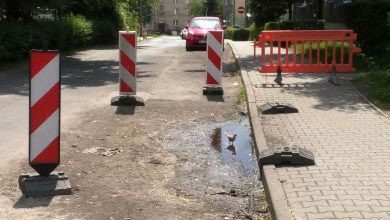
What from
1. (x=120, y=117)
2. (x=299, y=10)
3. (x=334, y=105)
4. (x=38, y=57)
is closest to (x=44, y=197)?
(x=38, y=57)

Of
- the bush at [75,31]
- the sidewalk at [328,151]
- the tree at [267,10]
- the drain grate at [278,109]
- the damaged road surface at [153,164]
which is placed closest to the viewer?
the sidewalk at [328,151]

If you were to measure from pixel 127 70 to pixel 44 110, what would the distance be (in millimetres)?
4719

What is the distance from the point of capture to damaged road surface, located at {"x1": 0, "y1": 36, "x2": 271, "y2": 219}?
15.9 ft

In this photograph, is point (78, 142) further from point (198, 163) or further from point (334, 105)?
point (334, 105)

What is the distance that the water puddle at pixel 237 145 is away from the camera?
21.6 feet

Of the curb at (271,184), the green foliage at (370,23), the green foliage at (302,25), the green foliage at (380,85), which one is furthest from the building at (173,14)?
the curb at (271,184)

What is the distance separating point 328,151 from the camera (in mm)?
6461

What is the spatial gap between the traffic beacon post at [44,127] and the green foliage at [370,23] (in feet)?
39.9

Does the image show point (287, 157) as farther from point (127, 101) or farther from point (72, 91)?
point (72, 91)

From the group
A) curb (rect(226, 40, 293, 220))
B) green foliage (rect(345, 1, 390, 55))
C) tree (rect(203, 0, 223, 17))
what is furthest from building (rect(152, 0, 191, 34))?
curb (rect(226, 40, 293, 220))

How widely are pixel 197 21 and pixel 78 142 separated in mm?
21273

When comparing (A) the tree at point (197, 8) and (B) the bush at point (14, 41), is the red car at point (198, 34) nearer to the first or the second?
(B) the bush at point (14, 41)

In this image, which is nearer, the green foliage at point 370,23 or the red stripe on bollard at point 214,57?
the red stripe on bollard at point 214,57

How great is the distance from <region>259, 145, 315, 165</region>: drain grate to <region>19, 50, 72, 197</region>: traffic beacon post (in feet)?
6.91
